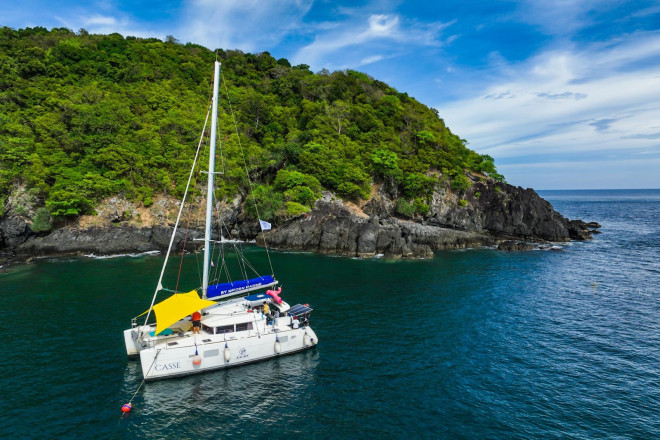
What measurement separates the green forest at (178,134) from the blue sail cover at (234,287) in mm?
26767

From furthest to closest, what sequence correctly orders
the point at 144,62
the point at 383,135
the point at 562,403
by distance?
the point at 144,62
the point at 383,135
the point at 562,403

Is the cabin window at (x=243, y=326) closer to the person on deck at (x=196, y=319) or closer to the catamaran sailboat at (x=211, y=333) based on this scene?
the catamaran sailboat at (x=211, y=333)

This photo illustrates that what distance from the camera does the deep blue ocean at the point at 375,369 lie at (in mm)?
16828

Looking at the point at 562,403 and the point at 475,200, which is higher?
the point at 475,200

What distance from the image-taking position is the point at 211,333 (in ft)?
72.7

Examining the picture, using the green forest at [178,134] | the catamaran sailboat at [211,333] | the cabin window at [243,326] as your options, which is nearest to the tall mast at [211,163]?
the catamaran sailboat at [211,333]

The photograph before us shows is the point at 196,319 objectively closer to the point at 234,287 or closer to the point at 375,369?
the point at 234,287

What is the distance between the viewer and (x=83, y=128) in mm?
60312

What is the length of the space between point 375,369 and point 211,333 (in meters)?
11.2

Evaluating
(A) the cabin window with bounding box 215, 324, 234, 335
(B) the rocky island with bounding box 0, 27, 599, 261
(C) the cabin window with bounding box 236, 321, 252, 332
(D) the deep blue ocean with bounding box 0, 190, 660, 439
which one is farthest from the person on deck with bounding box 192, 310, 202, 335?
(B) the rocky island with bounding box 0, 27, 599, 261

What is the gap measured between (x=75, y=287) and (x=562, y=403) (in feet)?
147

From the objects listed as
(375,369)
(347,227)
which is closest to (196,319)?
(375,369)

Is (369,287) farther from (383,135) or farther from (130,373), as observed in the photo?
(383,135)

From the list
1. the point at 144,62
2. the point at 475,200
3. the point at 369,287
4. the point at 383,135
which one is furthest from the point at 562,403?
the point at 144,62
